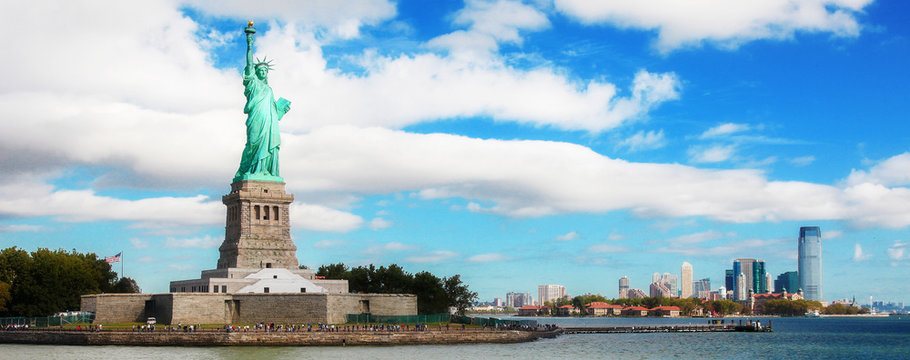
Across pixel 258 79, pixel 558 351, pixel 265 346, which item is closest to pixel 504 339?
pixel 558 351

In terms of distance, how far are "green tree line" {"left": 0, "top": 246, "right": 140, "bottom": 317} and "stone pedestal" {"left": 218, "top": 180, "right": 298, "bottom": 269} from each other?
1382 centimetres

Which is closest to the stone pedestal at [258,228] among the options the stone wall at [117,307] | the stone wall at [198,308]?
the stone wall at [198,308]

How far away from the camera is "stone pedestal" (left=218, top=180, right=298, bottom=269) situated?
278 ft

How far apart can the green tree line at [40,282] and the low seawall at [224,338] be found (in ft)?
39.2

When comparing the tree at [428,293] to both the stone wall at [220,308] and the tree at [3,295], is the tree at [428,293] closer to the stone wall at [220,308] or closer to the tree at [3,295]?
the stone wall at [220,308]

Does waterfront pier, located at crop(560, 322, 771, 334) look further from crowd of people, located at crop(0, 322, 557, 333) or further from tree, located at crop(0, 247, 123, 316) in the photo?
tree, located at crop(0, 247, 123, 316)

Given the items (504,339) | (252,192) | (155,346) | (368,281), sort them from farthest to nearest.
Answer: (368,281), (252,192), (504,339), (155,346)

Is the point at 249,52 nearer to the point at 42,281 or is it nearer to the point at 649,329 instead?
the point at 42,281

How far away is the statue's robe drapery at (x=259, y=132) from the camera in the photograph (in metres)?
87.9

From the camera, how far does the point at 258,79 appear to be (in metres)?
88.9

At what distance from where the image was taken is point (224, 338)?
6881 cm

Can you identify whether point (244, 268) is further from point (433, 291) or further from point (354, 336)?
point (433, 291)

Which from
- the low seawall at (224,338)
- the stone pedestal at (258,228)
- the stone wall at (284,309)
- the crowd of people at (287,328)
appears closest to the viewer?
the low seawall at (224,338)

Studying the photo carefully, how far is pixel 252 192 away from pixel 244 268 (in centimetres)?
716
